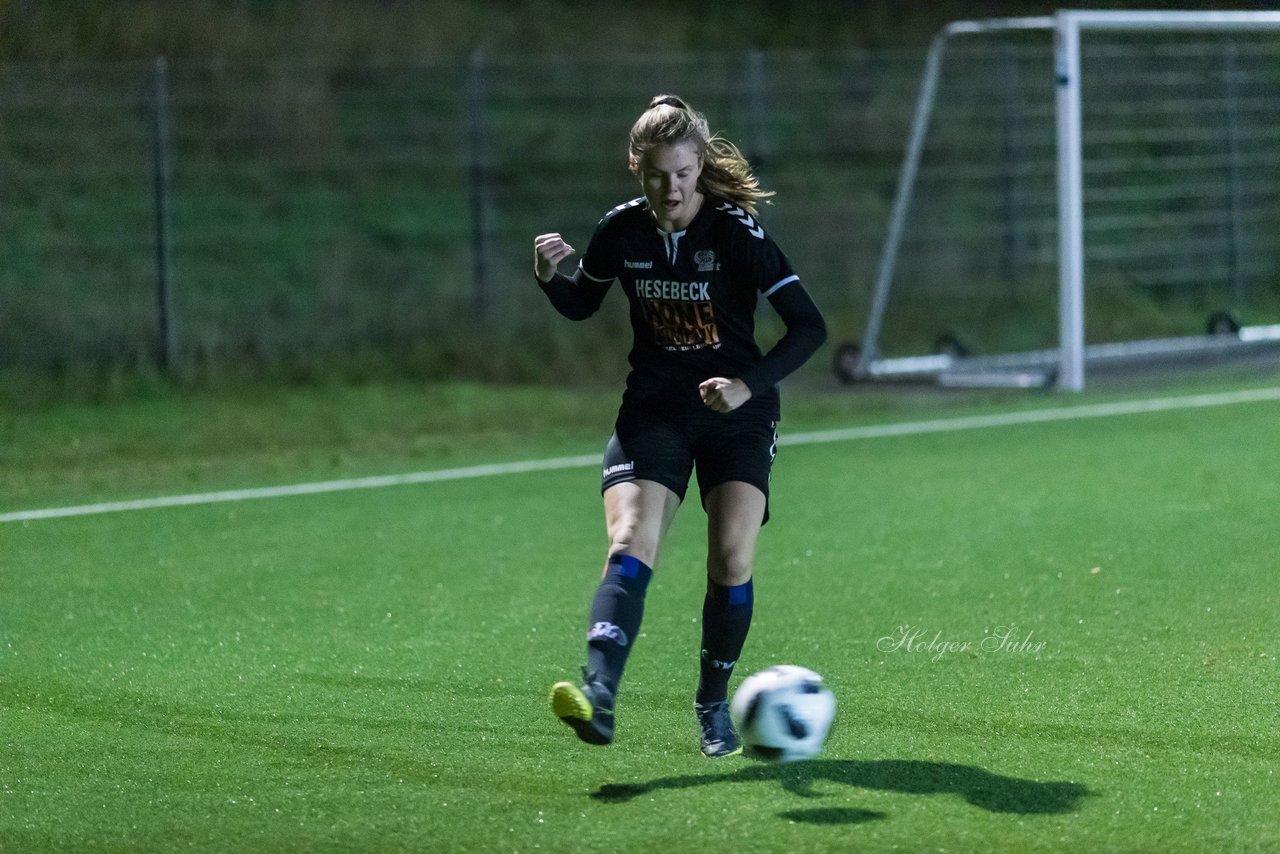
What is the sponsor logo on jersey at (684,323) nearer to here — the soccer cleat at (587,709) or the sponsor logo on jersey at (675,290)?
the sponsor logo on jersey at (675,290)

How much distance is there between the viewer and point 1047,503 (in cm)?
880

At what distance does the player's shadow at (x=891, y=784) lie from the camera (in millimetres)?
4344

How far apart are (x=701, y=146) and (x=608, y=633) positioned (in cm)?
133

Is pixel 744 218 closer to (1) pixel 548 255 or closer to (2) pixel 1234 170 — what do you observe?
(1) pixel 548 255

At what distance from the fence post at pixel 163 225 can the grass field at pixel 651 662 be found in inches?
139

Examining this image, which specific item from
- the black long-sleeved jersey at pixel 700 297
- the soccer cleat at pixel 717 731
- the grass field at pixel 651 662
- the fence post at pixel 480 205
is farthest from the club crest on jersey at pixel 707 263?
the fence post at pixel 480 205

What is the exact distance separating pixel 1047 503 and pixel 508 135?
9830 mm

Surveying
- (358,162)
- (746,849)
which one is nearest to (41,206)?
(358,162)

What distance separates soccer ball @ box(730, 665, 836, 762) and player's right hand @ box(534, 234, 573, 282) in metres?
1.31

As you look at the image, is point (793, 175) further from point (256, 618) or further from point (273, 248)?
point (256, 618)

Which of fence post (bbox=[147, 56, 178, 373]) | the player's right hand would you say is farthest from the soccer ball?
fence post (bbox=[147, 56, 178, 373])

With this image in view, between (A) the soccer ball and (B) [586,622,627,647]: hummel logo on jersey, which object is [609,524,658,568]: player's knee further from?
(A) the soccer ball
